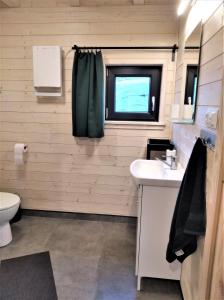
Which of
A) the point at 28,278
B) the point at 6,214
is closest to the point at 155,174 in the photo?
the point at 28,278

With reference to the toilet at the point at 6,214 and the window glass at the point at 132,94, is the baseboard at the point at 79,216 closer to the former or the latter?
the toilet at the point at 6,214

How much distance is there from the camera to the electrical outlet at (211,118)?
118 cm

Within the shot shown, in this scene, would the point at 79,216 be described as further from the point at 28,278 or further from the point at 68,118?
the point at 68,118

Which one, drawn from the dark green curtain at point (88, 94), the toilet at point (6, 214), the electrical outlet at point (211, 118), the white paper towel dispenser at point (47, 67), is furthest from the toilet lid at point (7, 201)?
the electrical outlet at point (211, 118)

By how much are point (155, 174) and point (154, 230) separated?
0.53 meters

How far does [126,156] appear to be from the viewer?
107 inches

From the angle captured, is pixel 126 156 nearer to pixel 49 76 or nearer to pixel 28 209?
pixel 49 76

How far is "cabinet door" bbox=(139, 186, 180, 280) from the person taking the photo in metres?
1.70

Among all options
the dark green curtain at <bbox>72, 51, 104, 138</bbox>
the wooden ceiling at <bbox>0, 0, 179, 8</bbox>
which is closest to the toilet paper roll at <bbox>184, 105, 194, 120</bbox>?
the dark green curtain at <bbox>72, 51, 104, 138</bbox>

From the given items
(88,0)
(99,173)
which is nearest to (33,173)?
(99,173)

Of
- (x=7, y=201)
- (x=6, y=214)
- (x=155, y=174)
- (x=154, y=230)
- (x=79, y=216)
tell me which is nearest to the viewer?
(x=154, y=230)

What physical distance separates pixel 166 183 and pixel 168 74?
4.53 feet

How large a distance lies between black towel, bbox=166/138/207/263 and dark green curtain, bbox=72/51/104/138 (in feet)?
4.64

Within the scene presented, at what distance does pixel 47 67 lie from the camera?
8.18 feet
